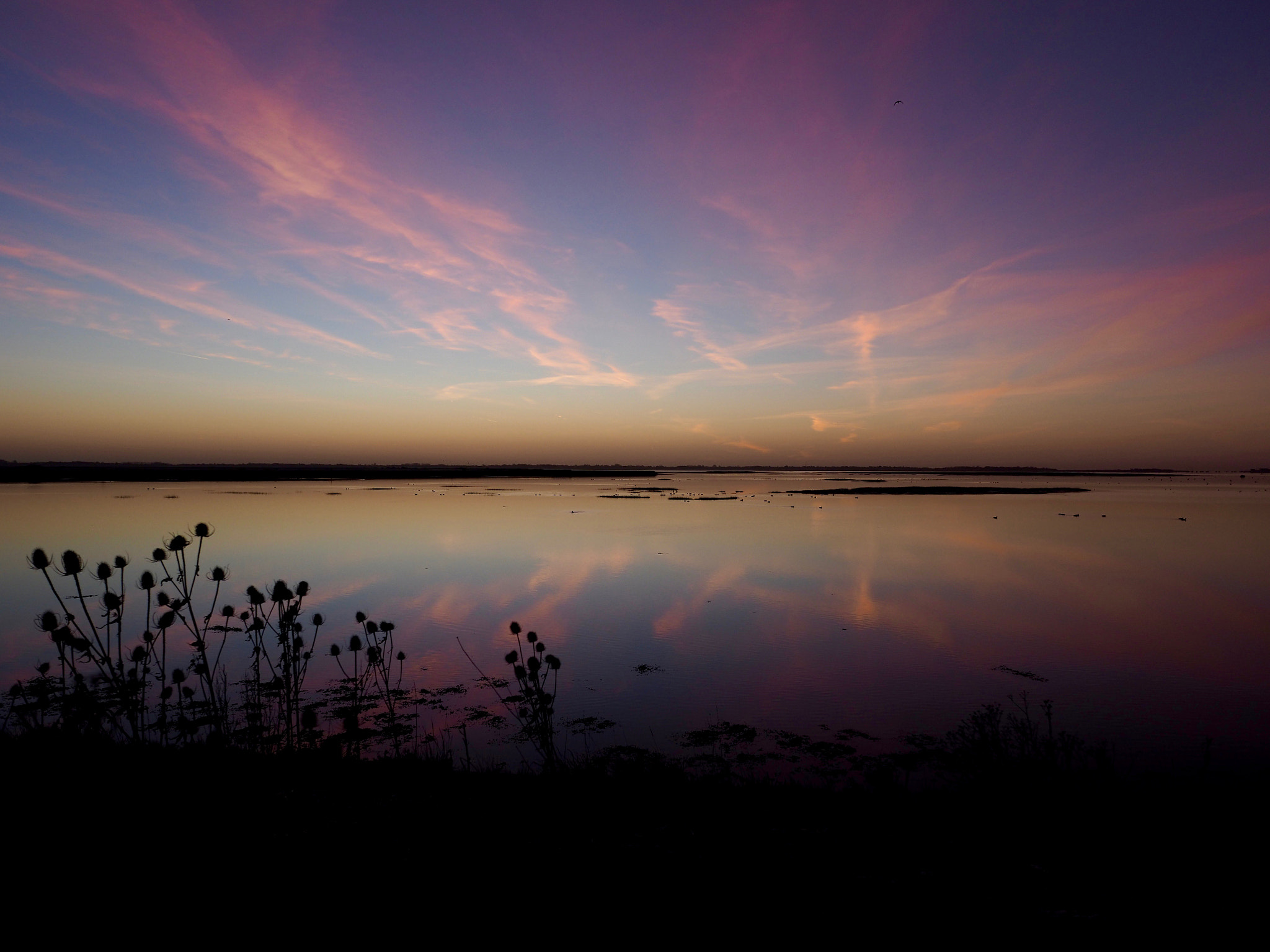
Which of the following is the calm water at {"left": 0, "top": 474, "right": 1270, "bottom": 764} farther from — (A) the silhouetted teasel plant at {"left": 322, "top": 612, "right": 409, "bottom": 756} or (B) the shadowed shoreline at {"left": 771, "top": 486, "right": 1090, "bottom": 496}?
Result: (B) the shadowed shoreline at {"left": 771, "top": 486, "right": 1090, "bottom": 496}

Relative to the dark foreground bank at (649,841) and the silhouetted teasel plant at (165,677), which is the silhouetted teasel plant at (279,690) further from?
the dark foreground bank at (649,841)

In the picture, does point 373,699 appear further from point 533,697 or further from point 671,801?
point 671,801

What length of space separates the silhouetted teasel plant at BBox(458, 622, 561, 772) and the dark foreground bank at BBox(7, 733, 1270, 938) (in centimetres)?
79

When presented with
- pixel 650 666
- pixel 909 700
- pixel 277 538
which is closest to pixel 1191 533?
pixel 909 700

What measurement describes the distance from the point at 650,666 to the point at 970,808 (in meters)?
7.61

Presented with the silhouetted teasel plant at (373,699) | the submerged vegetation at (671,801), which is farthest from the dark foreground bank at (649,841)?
the silhouetted teasel plant at (373,699)

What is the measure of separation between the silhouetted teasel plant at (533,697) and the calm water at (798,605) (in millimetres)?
757

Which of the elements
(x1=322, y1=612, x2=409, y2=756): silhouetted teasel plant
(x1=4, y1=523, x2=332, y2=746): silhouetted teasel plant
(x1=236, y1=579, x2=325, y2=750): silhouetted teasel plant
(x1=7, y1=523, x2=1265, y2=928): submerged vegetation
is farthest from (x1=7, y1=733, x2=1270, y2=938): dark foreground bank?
(x1=322, y1=612, x2=409, y2=756): silhouetted teasel plant

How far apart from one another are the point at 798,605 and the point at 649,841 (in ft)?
47.2

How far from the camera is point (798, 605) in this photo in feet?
61.2

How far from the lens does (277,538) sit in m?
31.6

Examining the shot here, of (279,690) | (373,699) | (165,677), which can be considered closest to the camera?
(279,690)

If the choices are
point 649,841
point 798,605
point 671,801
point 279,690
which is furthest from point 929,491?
point 649,841

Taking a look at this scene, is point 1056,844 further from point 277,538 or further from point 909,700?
point 277,538
